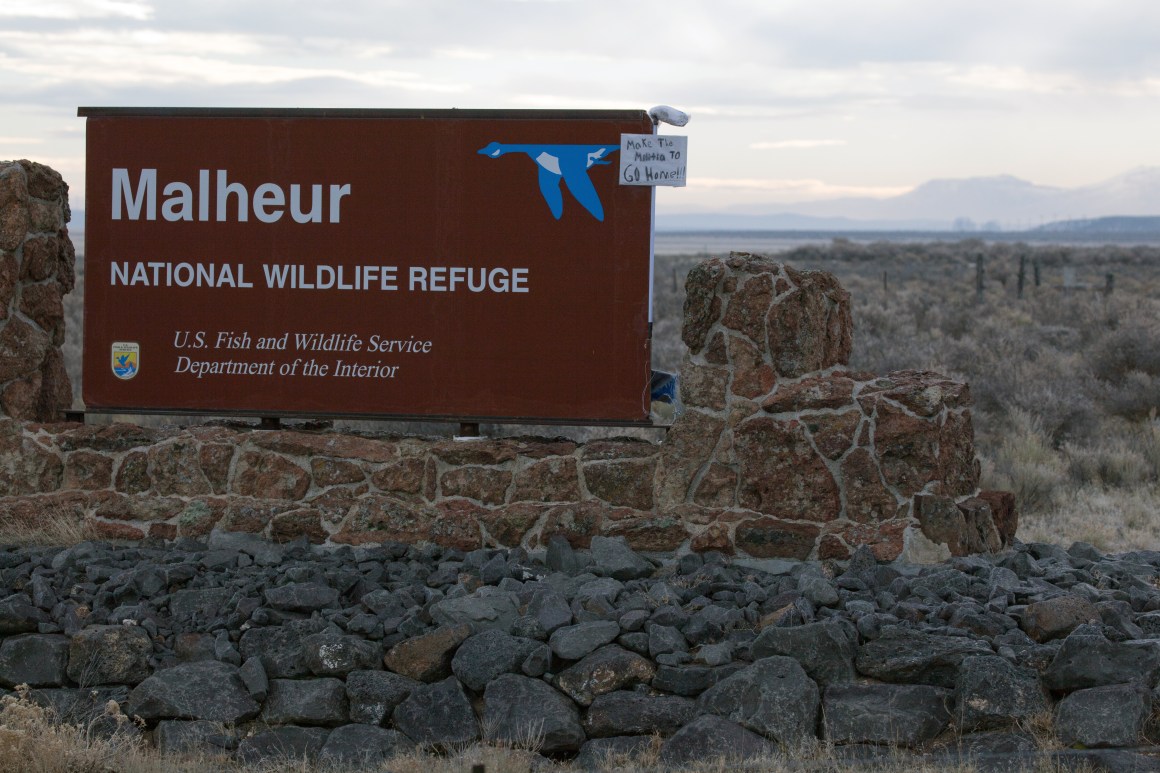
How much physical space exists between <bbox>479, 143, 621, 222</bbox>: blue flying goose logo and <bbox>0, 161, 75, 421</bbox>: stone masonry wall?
3.07 meters

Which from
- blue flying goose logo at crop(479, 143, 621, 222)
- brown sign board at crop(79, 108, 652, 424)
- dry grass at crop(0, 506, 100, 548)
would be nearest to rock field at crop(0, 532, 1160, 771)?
dry grass at crop(0, 506, 100, 548)

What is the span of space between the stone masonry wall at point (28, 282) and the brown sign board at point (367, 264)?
286mm

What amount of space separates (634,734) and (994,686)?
64.9 inches

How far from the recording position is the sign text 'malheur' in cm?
824

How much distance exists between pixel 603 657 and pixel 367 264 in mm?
3291

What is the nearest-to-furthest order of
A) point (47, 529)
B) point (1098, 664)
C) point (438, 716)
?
1. point (1098, 664)
2. point (438, 716)
3. point (47, 529)

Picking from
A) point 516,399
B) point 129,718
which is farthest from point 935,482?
point 129,718

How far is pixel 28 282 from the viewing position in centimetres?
836

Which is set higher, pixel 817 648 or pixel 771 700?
pixel 817 648

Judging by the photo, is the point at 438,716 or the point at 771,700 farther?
the point at 438,716

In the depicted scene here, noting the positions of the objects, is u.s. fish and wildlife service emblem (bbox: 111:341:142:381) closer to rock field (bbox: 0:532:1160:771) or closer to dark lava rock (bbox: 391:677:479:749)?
rock field (bbox: 0:532:1160:771)

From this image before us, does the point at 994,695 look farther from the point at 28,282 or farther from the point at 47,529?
the point at 28,282

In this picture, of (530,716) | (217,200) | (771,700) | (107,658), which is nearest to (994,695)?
(771,700)

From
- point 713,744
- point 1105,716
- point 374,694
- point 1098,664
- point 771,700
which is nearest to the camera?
point 1105,716
